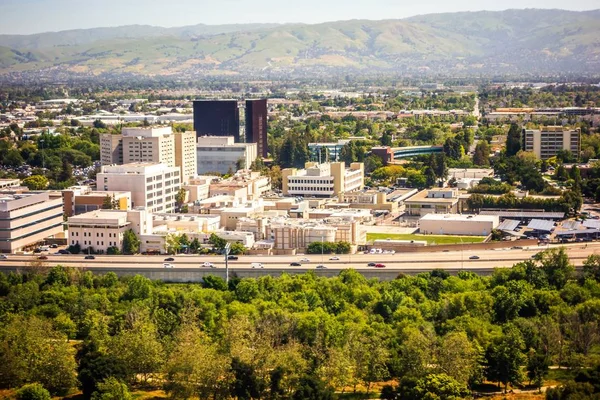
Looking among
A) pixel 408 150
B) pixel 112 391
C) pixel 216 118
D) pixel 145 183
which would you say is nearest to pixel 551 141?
pixel 408 150

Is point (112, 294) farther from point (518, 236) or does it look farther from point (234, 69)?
point (234, 69)

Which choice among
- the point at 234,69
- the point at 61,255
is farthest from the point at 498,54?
the point at 61,255

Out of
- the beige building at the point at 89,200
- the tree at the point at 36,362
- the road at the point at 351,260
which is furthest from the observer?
the beige building at the point at 89,200

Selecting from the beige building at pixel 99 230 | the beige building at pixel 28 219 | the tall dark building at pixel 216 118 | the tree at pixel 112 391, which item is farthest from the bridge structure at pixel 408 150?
the tree at pixel 112 391

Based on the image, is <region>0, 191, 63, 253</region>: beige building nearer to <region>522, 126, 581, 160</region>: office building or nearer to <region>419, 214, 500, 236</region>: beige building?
<region>419, 214, 500, 236</region>: beige building

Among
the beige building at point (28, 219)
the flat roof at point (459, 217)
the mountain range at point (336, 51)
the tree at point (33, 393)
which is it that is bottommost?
the tree at point (33, 393)

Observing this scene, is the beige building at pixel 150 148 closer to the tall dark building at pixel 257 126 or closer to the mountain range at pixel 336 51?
the tall dark building at pixel 257 126
